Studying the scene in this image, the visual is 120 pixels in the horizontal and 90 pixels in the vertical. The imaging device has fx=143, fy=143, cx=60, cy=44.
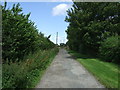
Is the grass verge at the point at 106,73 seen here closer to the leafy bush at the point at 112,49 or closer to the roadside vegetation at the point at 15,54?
the leafy bush at the point at 112,49

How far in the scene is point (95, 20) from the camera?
22.1 meters

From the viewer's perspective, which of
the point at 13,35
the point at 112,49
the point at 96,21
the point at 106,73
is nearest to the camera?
the point at 13,35

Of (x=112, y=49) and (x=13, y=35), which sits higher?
(x=13, y=35)

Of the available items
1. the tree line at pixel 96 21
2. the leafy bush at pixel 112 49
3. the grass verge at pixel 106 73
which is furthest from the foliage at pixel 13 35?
the tree line at pixel 96 21

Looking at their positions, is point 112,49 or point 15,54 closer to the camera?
point 15,54

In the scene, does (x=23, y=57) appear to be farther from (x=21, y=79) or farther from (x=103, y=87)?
(x=103, y=87)

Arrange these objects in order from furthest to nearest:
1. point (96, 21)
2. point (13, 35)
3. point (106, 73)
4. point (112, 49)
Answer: point (96, 21), point (112, 49), point (106, 73), point (13, 35)

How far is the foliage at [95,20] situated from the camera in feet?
68.4

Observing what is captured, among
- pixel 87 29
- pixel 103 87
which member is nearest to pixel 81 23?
pixel 87 29

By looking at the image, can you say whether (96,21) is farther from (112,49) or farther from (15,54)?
(15,54)

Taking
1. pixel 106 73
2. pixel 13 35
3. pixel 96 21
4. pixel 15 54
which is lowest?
pixel 106 73

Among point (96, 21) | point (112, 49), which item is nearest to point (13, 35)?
point (112, 49)

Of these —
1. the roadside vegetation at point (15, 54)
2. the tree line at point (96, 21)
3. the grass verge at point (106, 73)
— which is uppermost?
the tree line at point (96, 21)

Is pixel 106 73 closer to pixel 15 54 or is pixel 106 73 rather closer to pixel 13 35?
pixel 15 54
